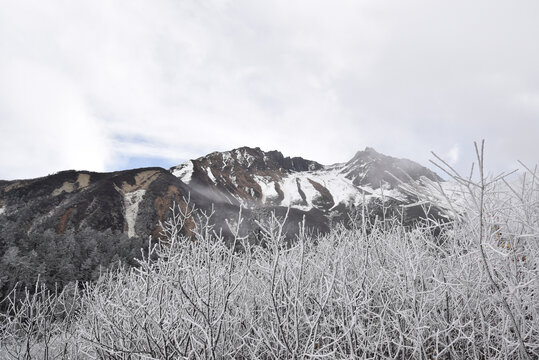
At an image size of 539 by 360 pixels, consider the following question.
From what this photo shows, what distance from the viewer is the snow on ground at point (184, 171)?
59.8 m

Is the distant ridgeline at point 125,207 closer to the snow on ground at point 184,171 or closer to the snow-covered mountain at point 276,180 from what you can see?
the snow on ground at point 184,171

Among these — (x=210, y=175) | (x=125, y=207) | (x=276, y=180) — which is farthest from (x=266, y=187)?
(x=125, y=207)

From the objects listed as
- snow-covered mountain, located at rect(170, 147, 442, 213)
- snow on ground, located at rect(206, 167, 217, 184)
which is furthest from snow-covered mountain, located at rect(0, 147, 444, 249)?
snow-covered mountain, located at rect(170, 147, 442, 213)

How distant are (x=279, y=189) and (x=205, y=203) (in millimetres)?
41227

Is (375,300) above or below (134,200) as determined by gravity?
above

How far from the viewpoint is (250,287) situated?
4152mm

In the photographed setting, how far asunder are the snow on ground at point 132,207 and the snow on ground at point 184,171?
18.1 meters

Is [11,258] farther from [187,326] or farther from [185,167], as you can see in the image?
[185,167]

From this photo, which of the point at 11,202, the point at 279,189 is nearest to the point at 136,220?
the point at 11,202

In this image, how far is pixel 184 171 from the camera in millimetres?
64438

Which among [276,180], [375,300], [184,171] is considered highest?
[184,171]

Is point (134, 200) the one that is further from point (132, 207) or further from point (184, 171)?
point (184, 171)

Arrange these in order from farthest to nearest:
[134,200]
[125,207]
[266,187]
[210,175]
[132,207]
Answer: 1. [266,187]
2. [210,175]
3. [134,200]
4. [132,207]
5. [125,207]

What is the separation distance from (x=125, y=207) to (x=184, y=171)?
28028 mm
